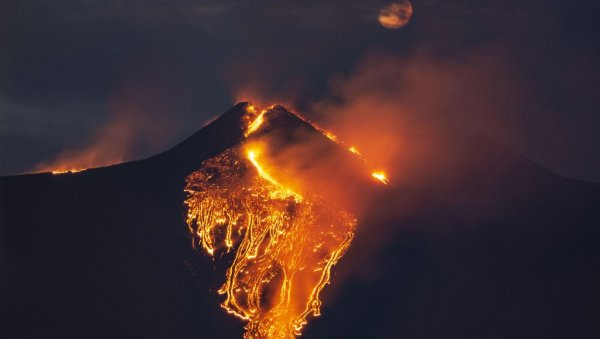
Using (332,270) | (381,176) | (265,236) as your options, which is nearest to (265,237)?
(265,236)

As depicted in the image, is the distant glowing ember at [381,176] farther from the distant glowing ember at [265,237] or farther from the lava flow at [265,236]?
the distant glowing ember at [265,237]

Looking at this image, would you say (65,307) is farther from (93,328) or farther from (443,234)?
(443,234)

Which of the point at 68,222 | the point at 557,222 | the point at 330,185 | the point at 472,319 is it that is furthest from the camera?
the point at 557,222

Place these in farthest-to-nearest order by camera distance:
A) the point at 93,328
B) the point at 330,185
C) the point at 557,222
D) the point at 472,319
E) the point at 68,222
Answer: the point at 557,222, the point at 330,185, the point at 68,222, the point at 472,319, the point at 93,328

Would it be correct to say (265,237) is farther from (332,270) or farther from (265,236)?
(332,270)

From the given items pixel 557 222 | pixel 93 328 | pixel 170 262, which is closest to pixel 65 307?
pixel 93 328

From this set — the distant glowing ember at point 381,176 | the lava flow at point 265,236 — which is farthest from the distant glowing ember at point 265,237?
the distant glowing ember at point 381,176

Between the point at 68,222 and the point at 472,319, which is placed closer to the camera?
the point at 472,319
